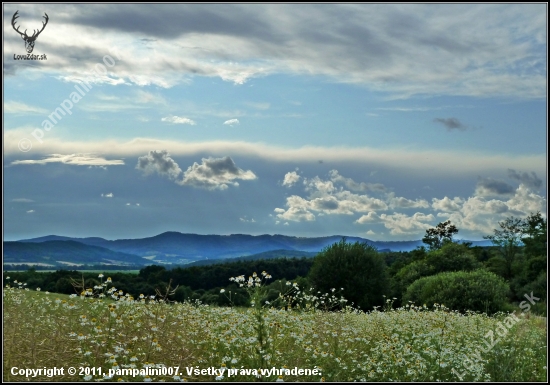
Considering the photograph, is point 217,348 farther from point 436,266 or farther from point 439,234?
point 439,234

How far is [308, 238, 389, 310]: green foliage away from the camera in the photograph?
2573cm

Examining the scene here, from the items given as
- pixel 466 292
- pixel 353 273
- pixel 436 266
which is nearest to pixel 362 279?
pixel 353 273

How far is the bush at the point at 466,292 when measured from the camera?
84.5 feet

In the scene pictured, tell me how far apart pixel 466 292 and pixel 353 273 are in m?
5.72

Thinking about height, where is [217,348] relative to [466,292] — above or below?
above

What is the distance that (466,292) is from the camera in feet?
85.4

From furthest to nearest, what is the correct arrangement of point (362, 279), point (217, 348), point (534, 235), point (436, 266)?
point (534, 235) < point (436, 266) < point (362, 279) < point (217, 348)

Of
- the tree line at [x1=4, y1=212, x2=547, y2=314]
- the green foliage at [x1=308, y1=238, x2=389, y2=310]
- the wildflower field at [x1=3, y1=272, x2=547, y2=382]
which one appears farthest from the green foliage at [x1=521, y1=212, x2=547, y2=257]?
the wildflower field at [x1=3, y1=272, x2=547, y2=382]

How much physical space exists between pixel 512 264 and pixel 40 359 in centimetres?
4573

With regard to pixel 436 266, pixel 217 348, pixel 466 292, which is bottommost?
pixel 466 292

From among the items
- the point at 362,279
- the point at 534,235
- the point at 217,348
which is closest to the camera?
the point at 217,348

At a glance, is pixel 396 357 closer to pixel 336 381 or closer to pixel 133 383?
pixel 336 381

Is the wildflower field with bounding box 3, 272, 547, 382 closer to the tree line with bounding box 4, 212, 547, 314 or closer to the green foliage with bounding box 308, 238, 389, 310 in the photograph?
the tree line with bounding box 4, 212, 547, 314

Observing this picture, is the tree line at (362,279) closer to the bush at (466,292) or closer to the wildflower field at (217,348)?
the bush at (466,292)
